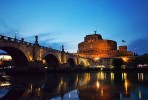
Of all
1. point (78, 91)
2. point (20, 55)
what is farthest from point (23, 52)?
point (78, 91)

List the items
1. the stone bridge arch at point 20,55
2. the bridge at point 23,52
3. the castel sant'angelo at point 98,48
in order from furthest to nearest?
the castel sant'angelo at point 98,48, the stone bridge arch at point 20,55, the bridge at point 23,52

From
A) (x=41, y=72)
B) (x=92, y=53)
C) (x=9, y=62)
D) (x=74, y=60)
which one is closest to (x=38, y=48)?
(x=41, y=72)

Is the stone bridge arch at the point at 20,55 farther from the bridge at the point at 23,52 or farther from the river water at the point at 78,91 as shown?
the river water at the point at 78,91

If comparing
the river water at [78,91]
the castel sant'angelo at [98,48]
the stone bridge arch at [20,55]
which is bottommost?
the river water at [78,91]

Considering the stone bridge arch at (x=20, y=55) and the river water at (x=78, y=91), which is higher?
the stone bridge arch at (x=20, y=55)

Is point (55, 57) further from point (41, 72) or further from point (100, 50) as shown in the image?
point (100, 50)

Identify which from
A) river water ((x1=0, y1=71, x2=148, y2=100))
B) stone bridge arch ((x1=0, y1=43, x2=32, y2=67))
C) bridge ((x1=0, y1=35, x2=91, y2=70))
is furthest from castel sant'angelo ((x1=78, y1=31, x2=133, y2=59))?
river water ((x1=0, y1=71, x2=148, y2=100))

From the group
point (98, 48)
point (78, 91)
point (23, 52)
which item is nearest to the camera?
point (78, 91)

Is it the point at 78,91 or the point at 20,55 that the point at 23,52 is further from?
the point at 78,91

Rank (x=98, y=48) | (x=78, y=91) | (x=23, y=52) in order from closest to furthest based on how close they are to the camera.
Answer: (x=78, y=91), (x=23, y=52), (x=98, y=48)

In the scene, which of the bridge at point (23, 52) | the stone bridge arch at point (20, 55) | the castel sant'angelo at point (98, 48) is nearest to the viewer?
the bridge at point (23, 52)

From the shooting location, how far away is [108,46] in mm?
181250

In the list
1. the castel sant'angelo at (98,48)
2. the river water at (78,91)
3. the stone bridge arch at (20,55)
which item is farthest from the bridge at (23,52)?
the castel sant'angelo at (98,48)

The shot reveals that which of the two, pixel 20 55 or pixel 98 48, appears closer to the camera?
pixel 20 55
